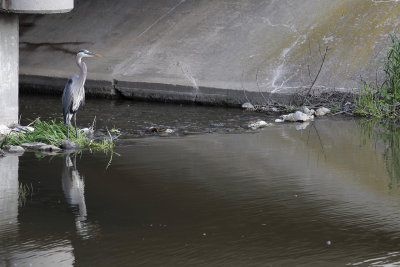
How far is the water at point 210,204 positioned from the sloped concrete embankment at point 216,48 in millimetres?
3486

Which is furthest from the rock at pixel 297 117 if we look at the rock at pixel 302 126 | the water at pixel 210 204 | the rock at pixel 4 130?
the rock at pixel 4 130

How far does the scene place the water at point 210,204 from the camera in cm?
595

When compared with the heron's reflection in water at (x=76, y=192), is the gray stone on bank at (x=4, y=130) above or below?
below

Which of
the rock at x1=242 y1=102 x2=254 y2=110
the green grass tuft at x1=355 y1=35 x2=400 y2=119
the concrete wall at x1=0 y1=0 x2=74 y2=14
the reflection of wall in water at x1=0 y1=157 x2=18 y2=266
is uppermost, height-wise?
the concrete wall at x1=0 y1=0 x2=74 y2=14

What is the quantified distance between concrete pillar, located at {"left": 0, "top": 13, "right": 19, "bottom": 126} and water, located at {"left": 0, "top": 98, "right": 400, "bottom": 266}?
6.42 ft

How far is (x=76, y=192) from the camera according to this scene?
7832 mm

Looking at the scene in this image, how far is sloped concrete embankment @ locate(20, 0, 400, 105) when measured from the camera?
1474cm

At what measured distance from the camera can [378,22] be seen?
603 inches

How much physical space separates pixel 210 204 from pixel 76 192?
4.50ft

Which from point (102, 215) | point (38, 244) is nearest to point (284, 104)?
point (102, 215)

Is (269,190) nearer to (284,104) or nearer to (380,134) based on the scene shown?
(380,134)

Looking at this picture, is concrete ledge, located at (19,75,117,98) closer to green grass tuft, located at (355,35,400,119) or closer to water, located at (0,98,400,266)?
water, located at (0,98,400,266)

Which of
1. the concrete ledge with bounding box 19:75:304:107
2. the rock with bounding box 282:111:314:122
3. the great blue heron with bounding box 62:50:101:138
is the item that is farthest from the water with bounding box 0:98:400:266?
the concrete ledge with bounding box 19:75:304:107

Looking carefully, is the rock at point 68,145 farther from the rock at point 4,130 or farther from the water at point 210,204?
the rock at point 4,130
